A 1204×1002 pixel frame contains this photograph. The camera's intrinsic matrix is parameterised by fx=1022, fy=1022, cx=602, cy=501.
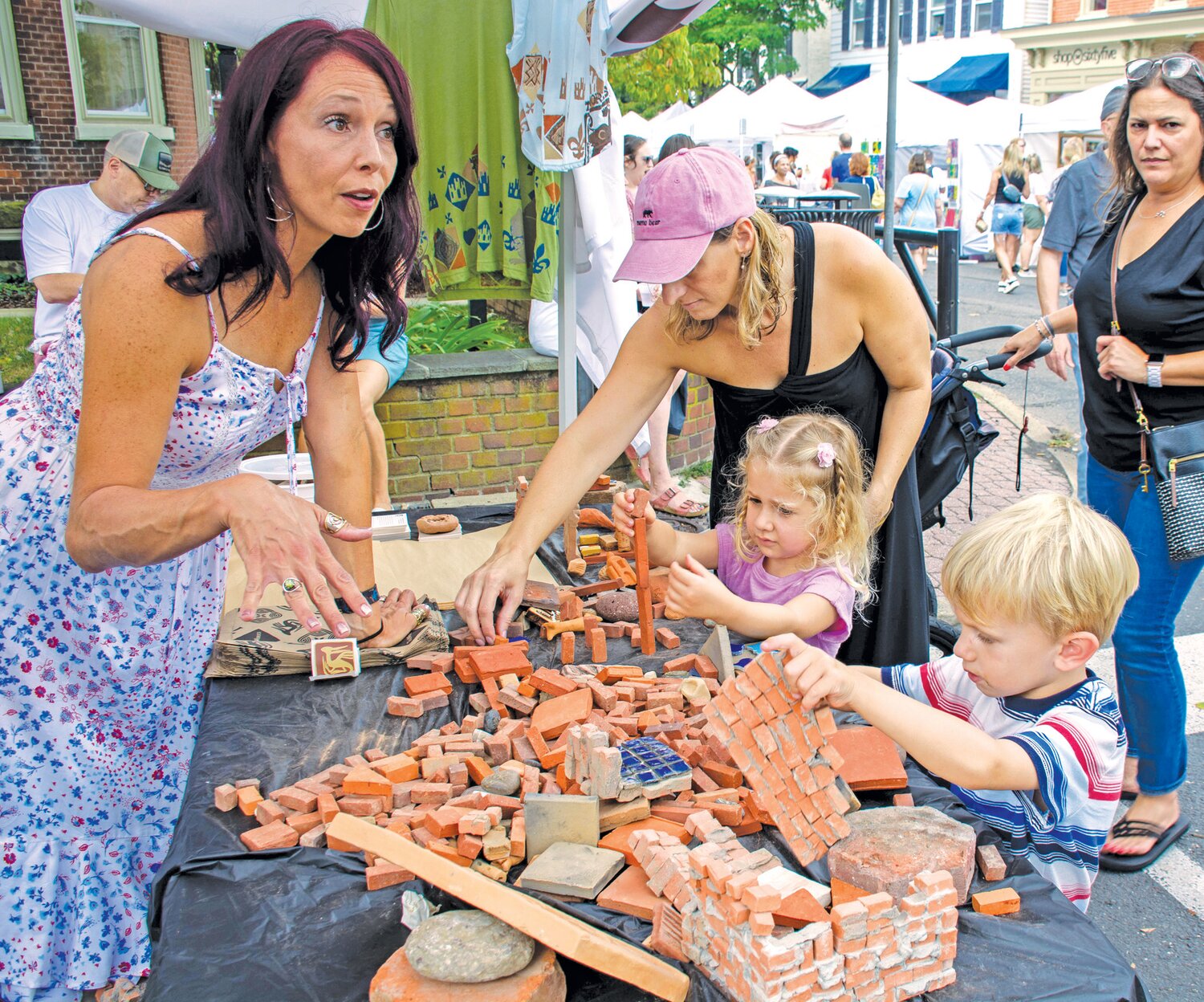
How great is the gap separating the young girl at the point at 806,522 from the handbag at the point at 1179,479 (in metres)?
1.00

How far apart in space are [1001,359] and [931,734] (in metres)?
2.29

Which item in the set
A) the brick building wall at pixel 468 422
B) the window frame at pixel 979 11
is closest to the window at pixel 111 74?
the brick building wall at pixel 468 422

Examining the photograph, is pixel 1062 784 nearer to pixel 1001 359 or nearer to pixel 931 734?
pixel 931 734

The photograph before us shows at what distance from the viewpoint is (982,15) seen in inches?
1425

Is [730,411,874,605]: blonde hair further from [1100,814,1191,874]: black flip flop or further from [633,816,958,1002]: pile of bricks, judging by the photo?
[1100,814,1191,874]: black flip flop

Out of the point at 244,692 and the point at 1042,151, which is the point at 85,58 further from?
the point at 1042,151

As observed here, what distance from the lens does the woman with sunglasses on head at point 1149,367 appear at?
2.98 meters

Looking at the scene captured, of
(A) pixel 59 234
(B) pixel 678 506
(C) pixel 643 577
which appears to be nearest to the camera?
(C) pixel 643 577

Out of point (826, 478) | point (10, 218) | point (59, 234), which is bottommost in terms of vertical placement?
point (826, 478)

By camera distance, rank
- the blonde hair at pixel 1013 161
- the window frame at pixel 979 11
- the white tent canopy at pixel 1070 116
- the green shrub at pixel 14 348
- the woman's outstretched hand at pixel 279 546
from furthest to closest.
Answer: the window frame at pixel 979 11, the white tent canopy at pixel 1070 116, the blonde hair at pixel 1013 161, the green shrub at pixel 14 348, the woman's outstretched hand at pixel 279 546

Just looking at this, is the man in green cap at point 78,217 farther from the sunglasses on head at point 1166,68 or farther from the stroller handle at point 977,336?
the sunglasses on head at point 1166,68

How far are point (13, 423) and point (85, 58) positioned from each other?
14106 millimetres

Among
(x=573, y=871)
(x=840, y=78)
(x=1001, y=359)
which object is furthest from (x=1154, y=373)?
(x=840, y=78)

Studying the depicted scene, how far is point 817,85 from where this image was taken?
41.2 metres
